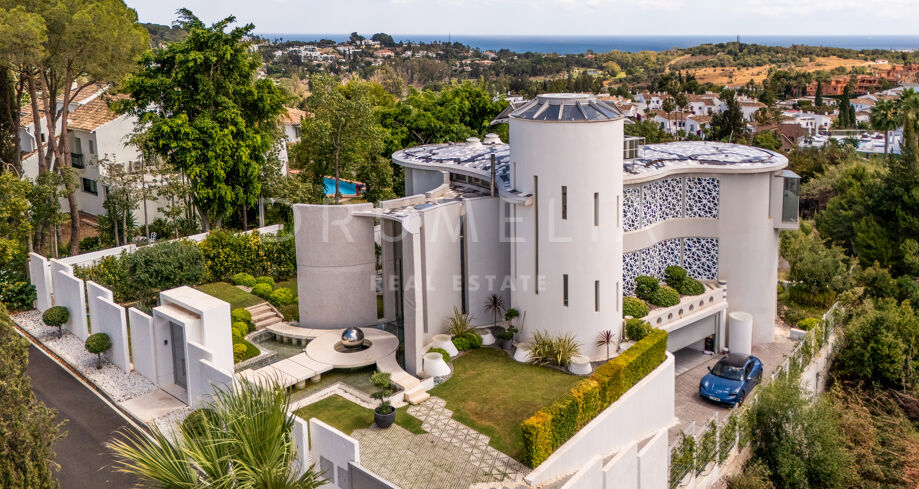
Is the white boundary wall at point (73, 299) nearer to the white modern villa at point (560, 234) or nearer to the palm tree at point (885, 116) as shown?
the white modern villa at point (560, 234)

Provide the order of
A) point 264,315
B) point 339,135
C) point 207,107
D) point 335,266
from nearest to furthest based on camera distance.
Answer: point 335,266 → point 264,315 → point 207,107 → point 339,135

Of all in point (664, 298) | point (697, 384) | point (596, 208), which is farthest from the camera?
point (664, 298)

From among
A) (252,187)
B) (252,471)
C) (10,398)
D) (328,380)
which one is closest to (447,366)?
(328,380)

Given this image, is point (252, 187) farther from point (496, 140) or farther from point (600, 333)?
point (600, 333)

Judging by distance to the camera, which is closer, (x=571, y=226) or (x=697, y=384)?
(x=571, y=226)

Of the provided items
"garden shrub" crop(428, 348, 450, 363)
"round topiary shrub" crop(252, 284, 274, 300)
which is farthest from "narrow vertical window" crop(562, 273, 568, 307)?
"round topiary shrub" crop(252, 284, 274, 300)

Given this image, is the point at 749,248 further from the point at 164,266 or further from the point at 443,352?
the point at 164,266

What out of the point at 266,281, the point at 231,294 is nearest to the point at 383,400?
the point at 231,294
